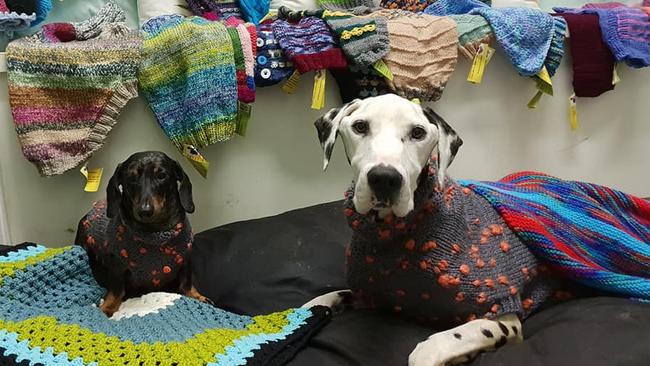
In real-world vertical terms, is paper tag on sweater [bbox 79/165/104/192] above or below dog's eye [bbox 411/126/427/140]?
below

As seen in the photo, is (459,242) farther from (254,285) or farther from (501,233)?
(254,285)

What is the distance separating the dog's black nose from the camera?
1.17 m

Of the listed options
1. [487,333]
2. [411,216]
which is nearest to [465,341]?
[487,333]

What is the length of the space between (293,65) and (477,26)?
26.1 inches

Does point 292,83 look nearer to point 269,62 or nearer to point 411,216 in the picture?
point 269,62

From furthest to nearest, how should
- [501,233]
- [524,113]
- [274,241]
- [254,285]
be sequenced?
[524,113] → [274,241] → [254,285] → [501,233]

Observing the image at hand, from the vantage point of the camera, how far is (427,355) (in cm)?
121

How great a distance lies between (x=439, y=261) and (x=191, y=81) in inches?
38.4

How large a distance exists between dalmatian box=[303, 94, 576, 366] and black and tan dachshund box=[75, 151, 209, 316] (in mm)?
482

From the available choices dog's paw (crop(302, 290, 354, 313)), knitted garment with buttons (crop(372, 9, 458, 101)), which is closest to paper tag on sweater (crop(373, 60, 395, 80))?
knitted garment with buttons (crop(372, 9, 458, 101))

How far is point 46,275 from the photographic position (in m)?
1.61

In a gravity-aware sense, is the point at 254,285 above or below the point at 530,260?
below

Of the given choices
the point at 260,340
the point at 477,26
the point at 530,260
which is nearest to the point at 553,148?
the point at 477,26

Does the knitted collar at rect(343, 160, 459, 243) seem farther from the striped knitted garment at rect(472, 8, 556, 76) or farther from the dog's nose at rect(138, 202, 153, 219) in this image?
the striped knitted garment at rect(472, 8, 556, 76)
